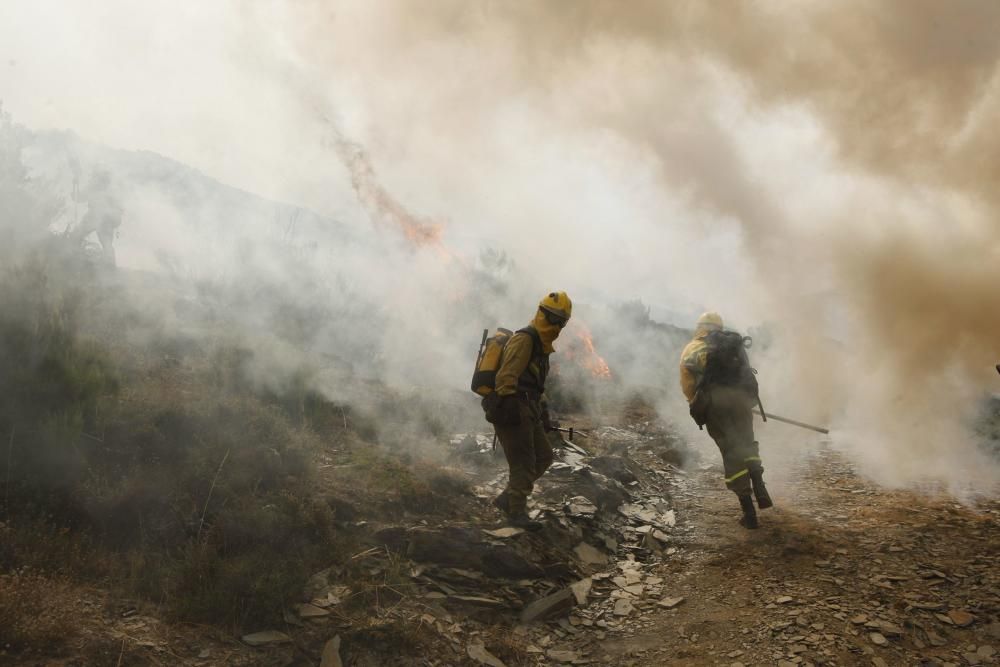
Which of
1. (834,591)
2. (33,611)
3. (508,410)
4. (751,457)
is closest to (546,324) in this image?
(508,410)

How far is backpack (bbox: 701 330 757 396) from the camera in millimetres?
5520

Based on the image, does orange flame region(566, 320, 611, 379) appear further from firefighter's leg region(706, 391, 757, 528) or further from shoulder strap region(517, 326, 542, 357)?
shoulder strap region(517, 326, 542, 357)

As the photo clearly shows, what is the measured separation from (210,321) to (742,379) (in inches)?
315

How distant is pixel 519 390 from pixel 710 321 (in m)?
2.27

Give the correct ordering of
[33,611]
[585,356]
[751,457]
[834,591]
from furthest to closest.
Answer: [585,356] → [751,457] → [834,591] → [33,611]

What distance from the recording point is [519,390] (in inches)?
199

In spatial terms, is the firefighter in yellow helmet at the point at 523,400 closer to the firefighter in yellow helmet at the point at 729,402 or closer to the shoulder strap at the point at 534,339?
the shoulder strap at the point at 534,339

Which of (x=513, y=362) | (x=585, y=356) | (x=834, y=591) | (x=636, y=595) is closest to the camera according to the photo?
(x=834, y=591)

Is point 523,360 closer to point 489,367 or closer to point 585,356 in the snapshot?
point 489,367

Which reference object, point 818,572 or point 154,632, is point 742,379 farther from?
point 154,632

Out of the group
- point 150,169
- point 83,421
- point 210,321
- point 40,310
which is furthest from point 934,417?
point 150,169

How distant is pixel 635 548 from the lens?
512cm

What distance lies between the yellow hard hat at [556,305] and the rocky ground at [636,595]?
184 centimetres

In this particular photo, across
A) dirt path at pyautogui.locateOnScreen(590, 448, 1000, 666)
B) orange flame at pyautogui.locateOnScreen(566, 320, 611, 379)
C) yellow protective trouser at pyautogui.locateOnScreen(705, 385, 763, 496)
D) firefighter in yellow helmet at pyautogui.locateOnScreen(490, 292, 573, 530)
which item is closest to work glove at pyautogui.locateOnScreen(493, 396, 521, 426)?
firefighter in yellow helmet at pyautogui.locateOnScreen(490, 292, 573, 530)
